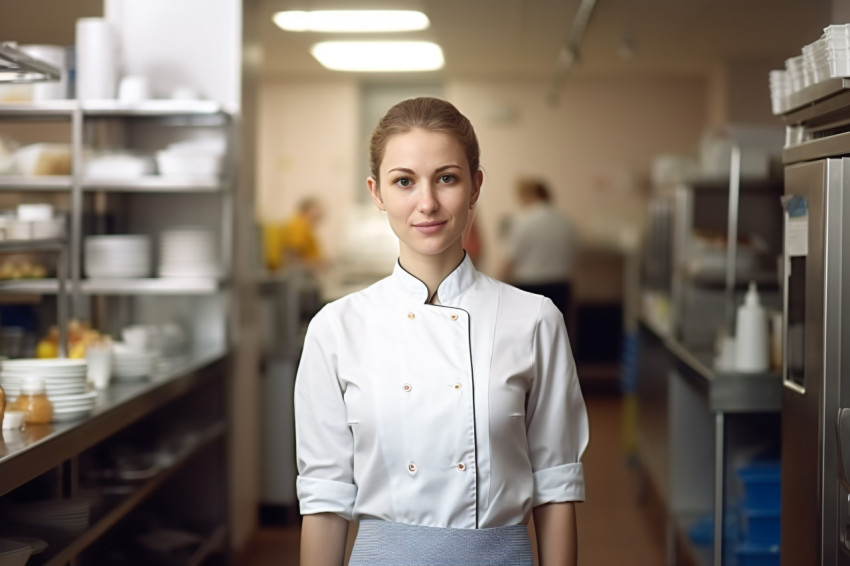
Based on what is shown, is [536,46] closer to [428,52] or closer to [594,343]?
[428,52]

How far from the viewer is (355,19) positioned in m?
5.30

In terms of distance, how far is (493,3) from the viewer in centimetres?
615

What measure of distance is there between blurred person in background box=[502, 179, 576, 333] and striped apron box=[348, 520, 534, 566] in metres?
6.06

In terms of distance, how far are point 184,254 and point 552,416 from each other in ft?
9.02

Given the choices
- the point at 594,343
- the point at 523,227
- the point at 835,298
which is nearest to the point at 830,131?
the point at 835,298

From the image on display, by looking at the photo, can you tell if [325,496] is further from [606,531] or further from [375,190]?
[606,531]

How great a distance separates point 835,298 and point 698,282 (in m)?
2.82

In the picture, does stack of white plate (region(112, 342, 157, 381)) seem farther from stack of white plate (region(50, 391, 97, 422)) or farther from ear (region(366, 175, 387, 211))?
ear (region(366, 175, 387, 211))

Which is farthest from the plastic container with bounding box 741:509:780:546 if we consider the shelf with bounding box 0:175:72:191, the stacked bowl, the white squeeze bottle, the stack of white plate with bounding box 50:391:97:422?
the shelf with bounding box 0:175:72:191

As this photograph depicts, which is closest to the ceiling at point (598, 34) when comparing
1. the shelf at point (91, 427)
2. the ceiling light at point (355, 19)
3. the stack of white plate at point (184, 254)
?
the ceiling light at point (355, 19)

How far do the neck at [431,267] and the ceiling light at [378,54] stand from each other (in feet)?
12.7

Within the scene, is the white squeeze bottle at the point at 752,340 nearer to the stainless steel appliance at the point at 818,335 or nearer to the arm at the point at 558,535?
the stainless steel appliance at the point at 818,335

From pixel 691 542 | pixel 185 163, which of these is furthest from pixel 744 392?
pixel 185 163

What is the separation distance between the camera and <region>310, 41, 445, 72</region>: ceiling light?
18.5 ft
